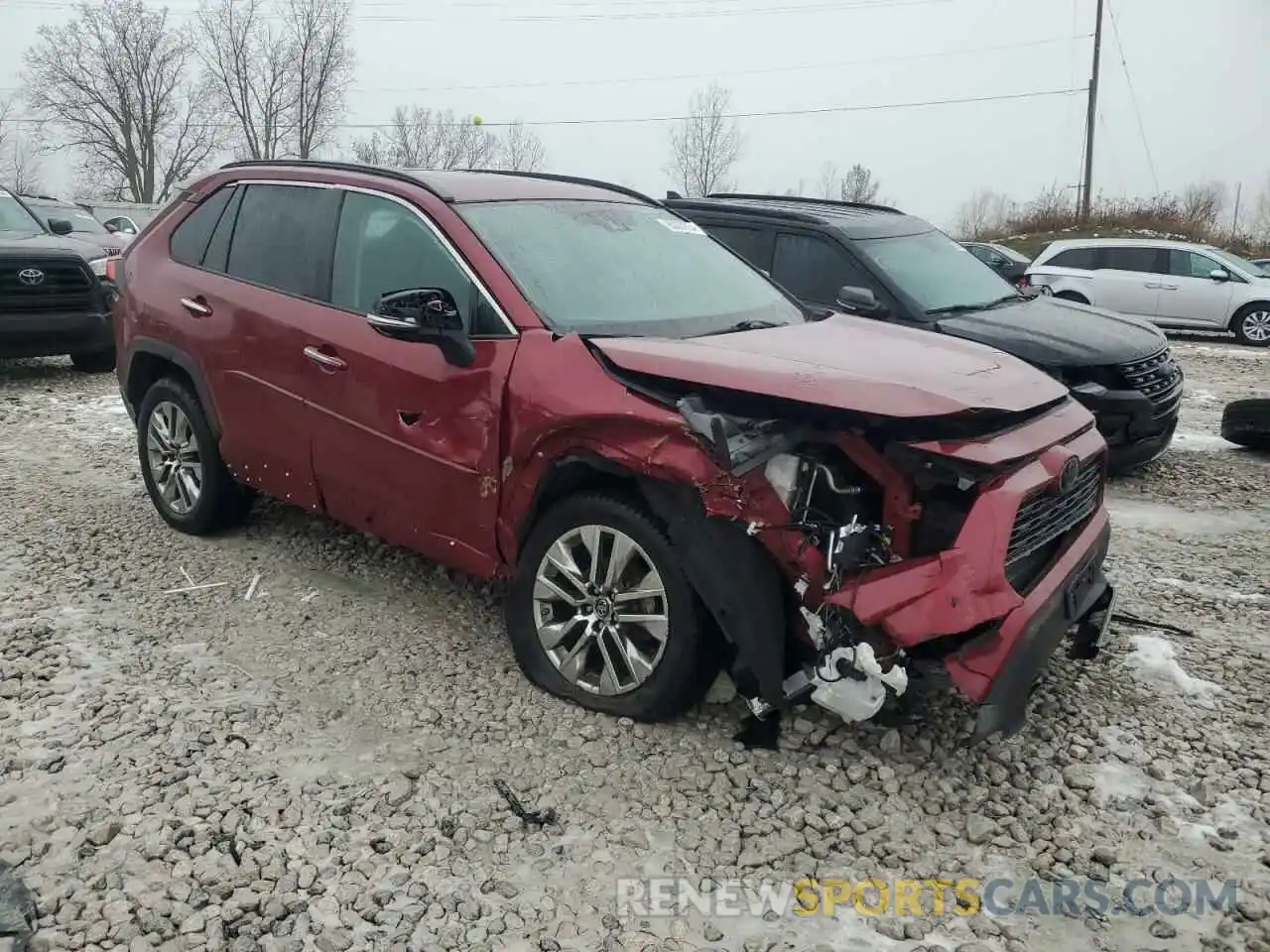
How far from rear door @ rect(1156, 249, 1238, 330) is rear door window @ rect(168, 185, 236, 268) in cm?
1549

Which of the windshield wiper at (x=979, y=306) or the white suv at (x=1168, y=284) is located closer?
the windshield wiper at (x=979, y=306)

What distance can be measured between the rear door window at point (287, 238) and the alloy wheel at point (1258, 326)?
52.7 feet

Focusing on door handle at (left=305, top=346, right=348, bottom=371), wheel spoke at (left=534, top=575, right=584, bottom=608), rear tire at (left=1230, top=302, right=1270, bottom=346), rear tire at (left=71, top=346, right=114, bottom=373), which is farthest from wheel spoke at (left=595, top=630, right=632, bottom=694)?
rear tire at (left=1230, top=302, right=1270, bottom=346)

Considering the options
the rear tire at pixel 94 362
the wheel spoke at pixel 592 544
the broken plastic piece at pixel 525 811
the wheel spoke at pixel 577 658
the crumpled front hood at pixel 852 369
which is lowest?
the broken plastic piece at pixel 525 811

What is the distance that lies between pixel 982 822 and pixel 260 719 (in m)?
2.36

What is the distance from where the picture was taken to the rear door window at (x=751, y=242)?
6.91 meters

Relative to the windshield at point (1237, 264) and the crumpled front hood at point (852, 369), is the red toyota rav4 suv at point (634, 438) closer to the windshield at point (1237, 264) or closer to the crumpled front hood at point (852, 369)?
the crumpled front hood at point (852, 369)

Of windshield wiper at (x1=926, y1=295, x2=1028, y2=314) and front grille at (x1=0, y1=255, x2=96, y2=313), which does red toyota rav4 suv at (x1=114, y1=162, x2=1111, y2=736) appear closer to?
windshield wiper at (x1=926, y1=295, x2=1028, y2=314)

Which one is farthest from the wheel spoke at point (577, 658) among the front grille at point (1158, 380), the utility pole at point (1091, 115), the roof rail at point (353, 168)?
the utility pole at point (1091, 115)

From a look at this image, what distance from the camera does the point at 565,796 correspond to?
10.2ft

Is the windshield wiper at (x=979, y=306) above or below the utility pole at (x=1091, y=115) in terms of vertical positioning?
below

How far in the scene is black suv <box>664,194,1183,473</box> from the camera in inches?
248

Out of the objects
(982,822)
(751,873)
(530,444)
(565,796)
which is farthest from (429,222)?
(982,822)

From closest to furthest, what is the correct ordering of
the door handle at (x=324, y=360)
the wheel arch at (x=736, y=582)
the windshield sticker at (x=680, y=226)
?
the wheel arch at (x=736, y=582) → the door handle at (x=324, y=360) → the windshield sticker at (x=680, y=226)
